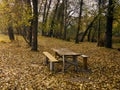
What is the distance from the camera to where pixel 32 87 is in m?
6.74

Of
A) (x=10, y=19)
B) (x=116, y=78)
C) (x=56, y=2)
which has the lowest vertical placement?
(x=116, y=78)

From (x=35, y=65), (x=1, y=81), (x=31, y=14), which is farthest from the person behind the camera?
(x=31, y=14)

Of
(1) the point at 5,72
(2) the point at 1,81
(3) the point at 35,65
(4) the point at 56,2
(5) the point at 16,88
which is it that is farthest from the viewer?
(4) the point at 56,2

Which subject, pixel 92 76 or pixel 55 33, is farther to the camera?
pixel 55 33

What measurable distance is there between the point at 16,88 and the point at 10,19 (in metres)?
9.84

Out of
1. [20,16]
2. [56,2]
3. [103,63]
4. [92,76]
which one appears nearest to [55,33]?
[56,2]

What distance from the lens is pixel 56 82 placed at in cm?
732

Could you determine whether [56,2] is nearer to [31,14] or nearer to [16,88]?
[31,14]

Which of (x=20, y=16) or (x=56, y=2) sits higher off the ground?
(x=56, y=2)

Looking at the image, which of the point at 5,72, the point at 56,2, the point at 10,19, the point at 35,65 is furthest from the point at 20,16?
the point at 56,2

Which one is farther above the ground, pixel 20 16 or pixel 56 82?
pixel 20 16

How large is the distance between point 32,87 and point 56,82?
3.24 feet

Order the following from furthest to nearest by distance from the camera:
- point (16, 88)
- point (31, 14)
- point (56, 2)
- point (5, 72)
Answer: point (56, 2), point (31, 14), point (5, 72), point (16, 88)

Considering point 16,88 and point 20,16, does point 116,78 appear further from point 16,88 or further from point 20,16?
point 20,16
